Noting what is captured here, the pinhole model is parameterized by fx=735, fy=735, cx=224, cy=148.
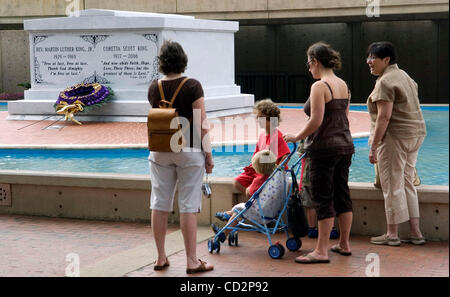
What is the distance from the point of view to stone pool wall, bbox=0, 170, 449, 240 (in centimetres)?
670

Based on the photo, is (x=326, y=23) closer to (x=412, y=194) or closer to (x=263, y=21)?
(x=263, y=21)

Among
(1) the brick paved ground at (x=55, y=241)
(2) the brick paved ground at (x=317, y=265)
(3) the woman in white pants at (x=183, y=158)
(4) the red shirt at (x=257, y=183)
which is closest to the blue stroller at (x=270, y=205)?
(2) the brick paved ground at (x=317, y=265)

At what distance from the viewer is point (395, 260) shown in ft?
19.6

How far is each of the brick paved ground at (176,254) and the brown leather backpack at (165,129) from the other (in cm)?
102

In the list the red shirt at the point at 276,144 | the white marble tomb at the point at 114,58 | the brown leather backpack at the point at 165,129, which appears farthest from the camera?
the white marble tomb at the point at 114,58

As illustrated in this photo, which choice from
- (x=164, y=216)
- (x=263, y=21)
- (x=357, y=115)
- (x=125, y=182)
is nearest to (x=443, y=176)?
(x=125, y=182)

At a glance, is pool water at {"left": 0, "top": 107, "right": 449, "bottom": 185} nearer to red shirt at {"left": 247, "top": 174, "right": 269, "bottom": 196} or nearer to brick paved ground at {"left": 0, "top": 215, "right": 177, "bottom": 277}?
brick paved ground at {"left": 0, "top": 215, "right": 177, "bottom": 277}

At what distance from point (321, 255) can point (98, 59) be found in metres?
12.0

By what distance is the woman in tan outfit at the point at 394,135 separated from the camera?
623cm

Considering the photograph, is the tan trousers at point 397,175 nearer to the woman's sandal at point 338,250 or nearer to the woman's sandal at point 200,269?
the woman's sandal at point 338,250

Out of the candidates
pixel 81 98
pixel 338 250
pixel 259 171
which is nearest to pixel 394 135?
pixel 338 250

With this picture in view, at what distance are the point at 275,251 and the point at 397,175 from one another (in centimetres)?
129

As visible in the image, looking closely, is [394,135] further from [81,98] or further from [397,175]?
[81,98]

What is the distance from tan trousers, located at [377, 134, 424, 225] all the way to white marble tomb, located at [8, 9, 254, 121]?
10.1m
